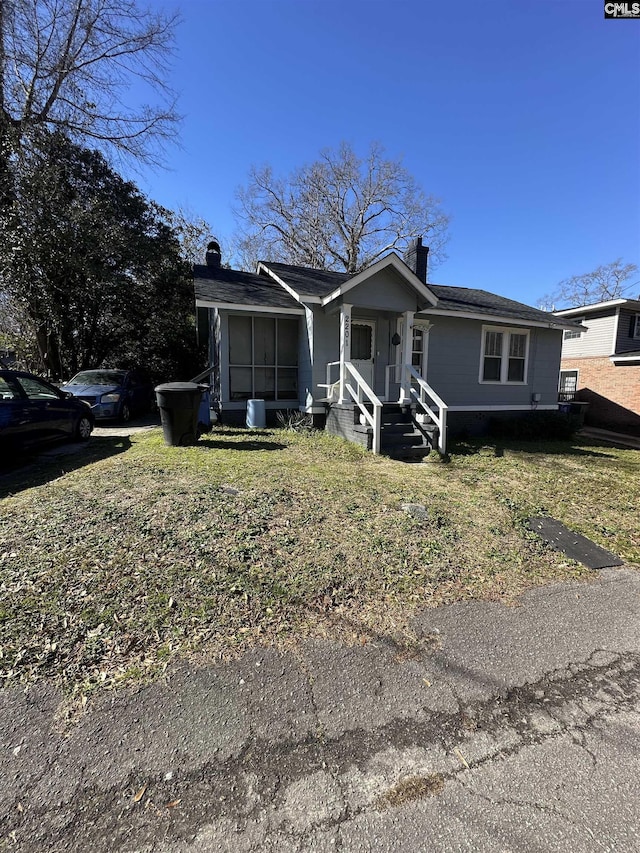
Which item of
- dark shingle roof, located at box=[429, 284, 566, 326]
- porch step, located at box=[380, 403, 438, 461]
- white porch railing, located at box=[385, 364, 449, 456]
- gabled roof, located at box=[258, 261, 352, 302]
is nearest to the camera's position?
porch step, located at box=[380, 403, 438, 461]

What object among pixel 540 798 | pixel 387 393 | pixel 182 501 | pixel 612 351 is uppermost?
pixel 612 351

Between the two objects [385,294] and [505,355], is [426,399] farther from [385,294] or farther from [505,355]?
[505,355]

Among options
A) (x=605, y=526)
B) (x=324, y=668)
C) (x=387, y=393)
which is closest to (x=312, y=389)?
(x=387, y=393)

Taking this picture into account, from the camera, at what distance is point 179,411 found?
23.3 feet

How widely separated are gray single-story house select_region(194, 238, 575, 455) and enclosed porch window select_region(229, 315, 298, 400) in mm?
28

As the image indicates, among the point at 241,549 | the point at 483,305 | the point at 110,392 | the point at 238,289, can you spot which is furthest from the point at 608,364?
the point at 110,392

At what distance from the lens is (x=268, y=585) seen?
2.96 meters

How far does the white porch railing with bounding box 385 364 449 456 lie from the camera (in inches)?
306

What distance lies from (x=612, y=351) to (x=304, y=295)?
1479 centimetres

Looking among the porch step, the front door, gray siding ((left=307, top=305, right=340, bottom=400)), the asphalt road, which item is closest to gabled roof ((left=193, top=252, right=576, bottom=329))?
gray siding ((left=307, top=305, right=340, bottom=400))

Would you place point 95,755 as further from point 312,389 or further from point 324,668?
point 312,389

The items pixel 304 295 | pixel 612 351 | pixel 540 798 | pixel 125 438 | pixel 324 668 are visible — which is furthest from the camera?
pixel 612 351

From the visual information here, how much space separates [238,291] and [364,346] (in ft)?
11.8

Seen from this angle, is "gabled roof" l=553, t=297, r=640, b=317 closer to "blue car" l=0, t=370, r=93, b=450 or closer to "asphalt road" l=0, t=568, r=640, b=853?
"asphalt road" l=0, t=568, r=640, b=853
